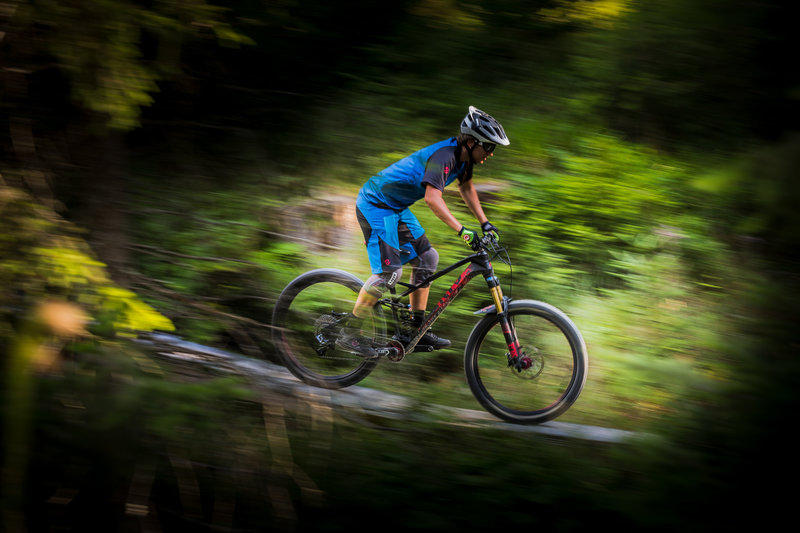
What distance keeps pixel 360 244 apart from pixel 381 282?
5.18 ft

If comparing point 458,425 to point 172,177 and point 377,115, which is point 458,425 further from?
point 172,177

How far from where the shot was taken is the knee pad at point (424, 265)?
14.0 ft

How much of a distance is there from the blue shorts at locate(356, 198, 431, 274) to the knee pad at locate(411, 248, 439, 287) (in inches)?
1.4

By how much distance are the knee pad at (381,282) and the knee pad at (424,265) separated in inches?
4.4

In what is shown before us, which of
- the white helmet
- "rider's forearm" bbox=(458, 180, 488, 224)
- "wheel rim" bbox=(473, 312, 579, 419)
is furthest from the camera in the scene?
"rider's forearm" bbox=(458, 180, 488, 224)

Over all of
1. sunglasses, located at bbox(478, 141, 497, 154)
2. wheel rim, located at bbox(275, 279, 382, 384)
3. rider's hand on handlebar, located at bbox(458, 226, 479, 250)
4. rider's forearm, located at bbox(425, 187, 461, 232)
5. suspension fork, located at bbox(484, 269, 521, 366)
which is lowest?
wheel rim, located at bbox(275, 279, 382, 384)

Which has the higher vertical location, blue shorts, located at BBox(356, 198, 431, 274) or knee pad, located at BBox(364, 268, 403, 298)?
blue shorts, located at BBox(356, 198, 431, 274)

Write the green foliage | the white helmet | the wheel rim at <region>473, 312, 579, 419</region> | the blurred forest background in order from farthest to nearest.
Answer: the wheel rim at <region>473, 312, 579, 419</region> → the white helmet → the green foliage → the blurred forest background

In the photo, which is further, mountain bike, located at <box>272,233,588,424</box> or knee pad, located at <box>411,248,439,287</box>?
knee pad, located at <box>411,248,439,287</box>

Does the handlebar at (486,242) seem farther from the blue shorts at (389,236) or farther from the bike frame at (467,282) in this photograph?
the blue shorts at (389,236)

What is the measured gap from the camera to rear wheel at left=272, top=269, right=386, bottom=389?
439 centimetres

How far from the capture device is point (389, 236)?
165 inches

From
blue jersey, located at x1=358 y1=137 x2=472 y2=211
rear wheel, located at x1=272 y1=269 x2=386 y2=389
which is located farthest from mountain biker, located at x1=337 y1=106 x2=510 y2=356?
rear wheel, located at x1=272 y1=269 x2=386 y2=389

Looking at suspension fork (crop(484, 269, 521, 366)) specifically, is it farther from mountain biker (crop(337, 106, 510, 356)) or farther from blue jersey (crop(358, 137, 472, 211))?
blue jersey (crop(358, 137, 472, 211))
